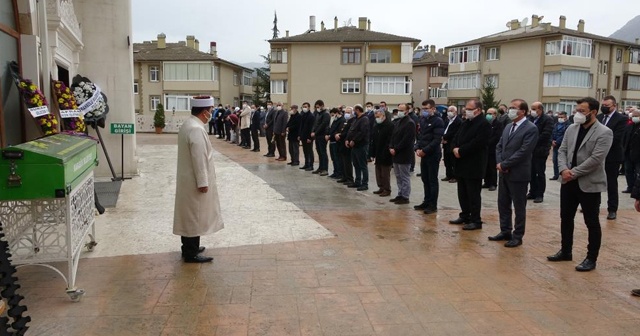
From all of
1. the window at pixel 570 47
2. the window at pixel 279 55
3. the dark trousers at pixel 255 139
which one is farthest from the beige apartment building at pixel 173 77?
the window at pixel 570 47

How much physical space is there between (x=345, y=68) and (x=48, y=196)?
44.3 metres

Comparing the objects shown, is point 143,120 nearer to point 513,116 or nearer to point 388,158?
point 388,158

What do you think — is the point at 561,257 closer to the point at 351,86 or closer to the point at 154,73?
the point at 351,86

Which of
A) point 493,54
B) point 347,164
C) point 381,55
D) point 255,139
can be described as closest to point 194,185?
point 347,164

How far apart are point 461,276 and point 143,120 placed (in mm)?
34500

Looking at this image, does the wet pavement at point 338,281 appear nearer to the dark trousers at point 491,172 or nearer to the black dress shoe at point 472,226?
the black dress shoe at point 472,226

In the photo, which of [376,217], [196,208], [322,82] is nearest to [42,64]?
[196,208]

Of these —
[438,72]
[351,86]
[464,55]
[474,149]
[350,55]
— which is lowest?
[474,149]

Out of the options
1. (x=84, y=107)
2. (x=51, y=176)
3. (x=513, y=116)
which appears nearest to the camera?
(x=51, y=176)

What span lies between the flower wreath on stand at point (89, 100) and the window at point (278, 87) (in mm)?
37392

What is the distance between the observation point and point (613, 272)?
234 inches

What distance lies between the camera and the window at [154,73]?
48909 millimetres

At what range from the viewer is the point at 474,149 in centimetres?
774

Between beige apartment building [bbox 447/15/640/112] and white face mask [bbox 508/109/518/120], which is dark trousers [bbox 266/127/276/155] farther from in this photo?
beige apartment building [bbox 447/15/640/112]
